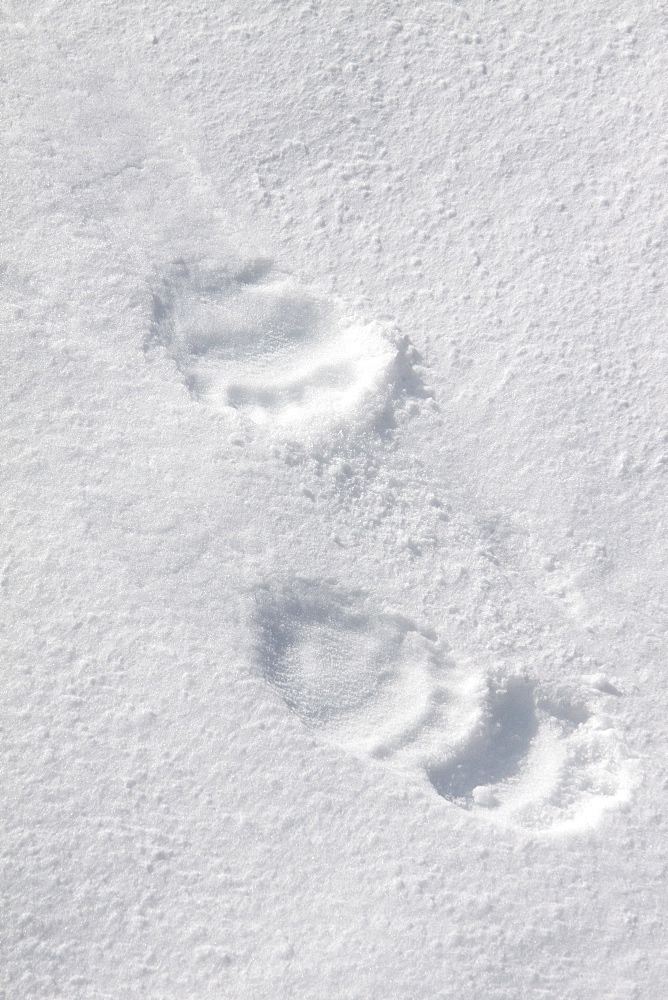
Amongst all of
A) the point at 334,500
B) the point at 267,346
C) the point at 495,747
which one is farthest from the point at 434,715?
the point at 267,346

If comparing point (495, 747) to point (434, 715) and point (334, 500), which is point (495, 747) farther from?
point (334, 500)

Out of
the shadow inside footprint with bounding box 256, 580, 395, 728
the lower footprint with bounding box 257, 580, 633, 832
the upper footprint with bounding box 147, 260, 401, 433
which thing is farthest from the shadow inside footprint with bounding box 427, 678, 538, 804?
the upper footprint with bounding box 147, 260, 401, 433

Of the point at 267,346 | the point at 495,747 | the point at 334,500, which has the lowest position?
Answer: the point at 495,747

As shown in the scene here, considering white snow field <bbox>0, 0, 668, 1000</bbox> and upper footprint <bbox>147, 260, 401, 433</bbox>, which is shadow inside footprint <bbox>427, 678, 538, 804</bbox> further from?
upper footprint <bbox>147, 260, 401, 433</bbox>

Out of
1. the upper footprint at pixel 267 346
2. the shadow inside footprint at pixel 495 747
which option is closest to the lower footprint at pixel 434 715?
the shadow inside footprint at pixel 495 747

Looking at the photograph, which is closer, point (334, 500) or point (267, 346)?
point (334, 500)

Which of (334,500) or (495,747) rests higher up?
(334,500)

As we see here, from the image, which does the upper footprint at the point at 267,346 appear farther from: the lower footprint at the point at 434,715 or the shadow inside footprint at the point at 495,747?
the shadow inside footprint at the point at 495,747
